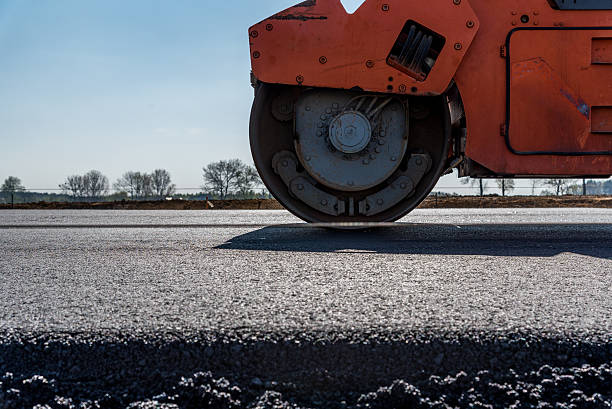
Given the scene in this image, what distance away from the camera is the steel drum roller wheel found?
12.2 feet

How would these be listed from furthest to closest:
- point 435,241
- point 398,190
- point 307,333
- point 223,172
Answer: point 223,172 → point 398,190 → point 435,241 → point 307,333

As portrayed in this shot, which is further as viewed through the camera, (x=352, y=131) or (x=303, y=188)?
(x=303, y=188)

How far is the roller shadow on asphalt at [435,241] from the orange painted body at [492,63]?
563mm

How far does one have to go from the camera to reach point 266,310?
136 centimetres

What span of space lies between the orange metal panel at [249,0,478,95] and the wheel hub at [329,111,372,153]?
229mm

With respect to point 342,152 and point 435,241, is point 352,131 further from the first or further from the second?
point 435,241

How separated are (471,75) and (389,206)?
1192 millimetres

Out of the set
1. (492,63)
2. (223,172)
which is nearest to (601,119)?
(492,63)

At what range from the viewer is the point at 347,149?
364cm

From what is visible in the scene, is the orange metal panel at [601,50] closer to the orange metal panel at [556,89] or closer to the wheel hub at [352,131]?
the orange metal panel at [556,89]

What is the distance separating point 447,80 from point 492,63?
38 centimetres

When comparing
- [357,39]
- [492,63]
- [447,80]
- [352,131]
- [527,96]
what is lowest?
[352,131]

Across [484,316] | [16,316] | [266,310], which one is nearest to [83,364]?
[16,316]

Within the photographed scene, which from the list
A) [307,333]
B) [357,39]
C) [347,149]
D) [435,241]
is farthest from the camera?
[347,149]
